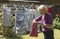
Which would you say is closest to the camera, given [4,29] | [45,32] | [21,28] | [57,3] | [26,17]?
[57,3]

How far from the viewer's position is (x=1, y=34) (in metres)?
3.42

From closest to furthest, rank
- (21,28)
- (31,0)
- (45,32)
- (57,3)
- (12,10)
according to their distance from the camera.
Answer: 1. (57,3)
2. (31,0)
3. (45,32)
4. (21,28)
5. (12,10)

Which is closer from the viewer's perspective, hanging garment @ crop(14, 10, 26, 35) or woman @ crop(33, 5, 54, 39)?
woman @ crop(33, 5, 54, 39)

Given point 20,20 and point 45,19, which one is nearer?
point 45,19

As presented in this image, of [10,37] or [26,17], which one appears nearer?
[26,17]

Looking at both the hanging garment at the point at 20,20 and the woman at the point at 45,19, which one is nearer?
the woman at the point at 45,19

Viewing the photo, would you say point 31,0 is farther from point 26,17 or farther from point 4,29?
point 4,29

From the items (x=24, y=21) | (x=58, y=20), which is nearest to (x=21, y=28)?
(x=24, y=21)

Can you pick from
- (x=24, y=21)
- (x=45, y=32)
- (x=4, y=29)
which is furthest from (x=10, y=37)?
(x=45, y=32)

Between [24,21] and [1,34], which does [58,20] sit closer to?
[1,34]

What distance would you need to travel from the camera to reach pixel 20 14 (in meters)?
1.95

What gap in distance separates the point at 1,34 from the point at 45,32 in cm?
191

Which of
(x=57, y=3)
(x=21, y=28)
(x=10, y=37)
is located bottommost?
(x=10, y=37)

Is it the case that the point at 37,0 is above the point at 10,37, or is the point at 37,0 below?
above
